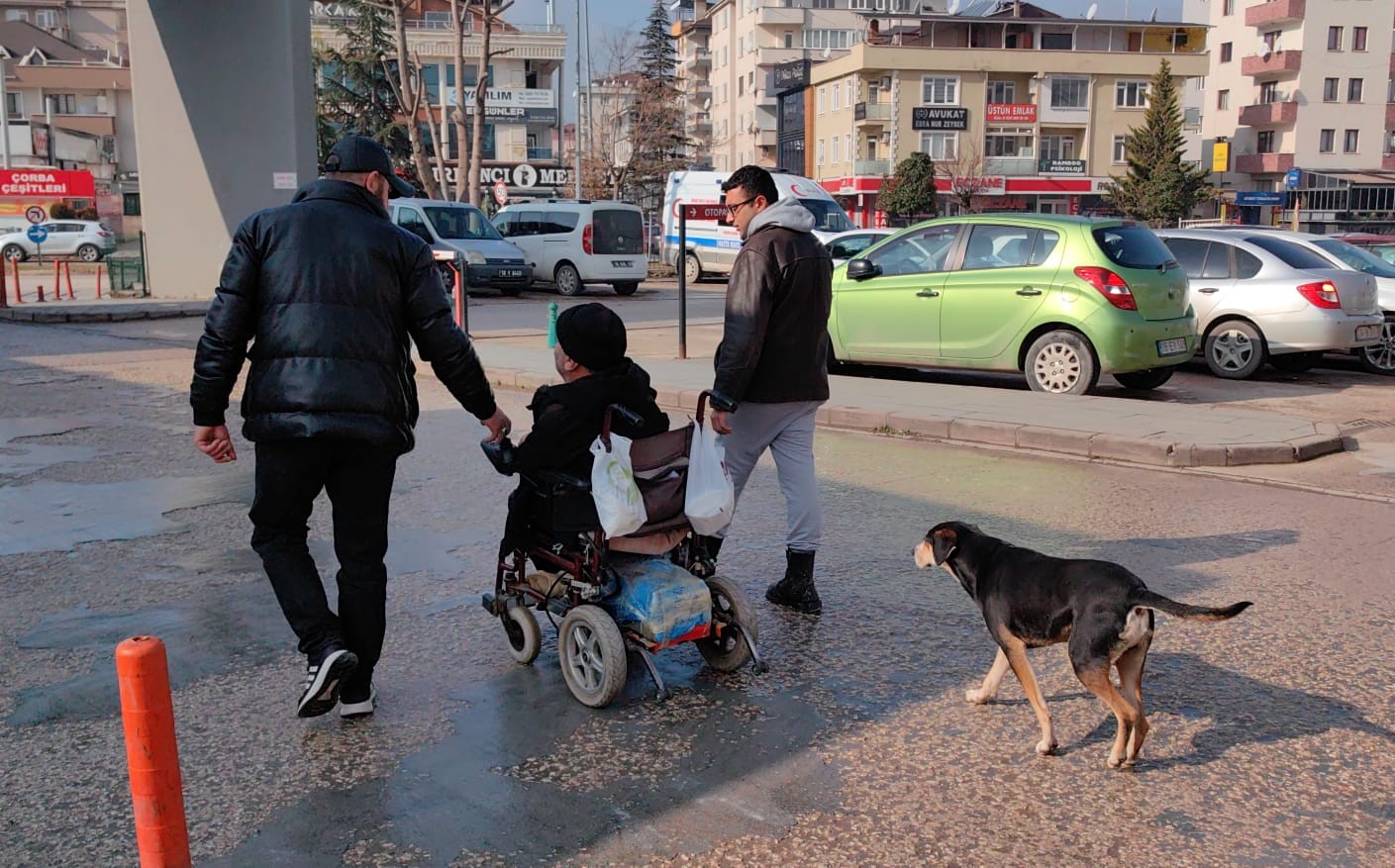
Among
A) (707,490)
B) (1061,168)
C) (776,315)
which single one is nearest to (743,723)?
(707,490)

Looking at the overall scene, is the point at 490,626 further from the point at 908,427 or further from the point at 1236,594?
the point at 908,427

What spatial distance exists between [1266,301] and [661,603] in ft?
36.2

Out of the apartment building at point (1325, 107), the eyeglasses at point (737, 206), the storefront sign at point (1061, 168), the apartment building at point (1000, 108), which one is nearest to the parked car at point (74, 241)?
the eyeglasses at point (737, 206)

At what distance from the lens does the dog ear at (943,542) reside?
4.29 meters

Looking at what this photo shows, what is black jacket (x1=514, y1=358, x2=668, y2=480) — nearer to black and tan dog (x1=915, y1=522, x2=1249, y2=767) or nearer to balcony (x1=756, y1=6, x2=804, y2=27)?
black and tan dog (x1=915, y1=522, x2=1249, y2=767)

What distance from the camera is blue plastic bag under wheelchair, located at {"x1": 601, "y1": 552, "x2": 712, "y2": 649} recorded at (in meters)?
4.36

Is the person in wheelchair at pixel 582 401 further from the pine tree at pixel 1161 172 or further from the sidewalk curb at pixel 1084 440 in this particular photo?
the pine tree at pixel 1161 172

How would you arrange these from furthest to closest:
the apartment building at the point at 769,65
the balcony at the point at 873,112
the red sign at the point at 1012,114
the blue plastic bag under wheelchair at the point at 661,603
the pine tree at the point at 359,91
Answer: the apartment building at the point at 769,65, the balcony at the point at 873,112, the red sign at the point at 1012,114, the pine tree at the point at 359,91, the blue plastic bag under wheelchair at the point at 661,603

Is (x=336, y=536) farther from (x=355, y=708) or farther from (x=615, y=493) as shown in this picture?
(x=615, y=493)

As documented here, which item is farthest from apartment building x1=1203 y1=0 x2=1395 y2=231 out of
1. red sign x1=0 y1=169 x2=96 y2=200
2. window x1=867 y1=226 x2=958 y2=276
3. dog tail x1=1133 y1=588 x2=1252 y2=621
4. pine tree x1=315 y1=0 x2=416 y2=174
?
dog tail x1=1133 y1=588 x2=1252 y2=621

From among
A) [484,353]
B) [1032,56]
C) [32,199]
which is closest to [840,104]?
[1032,56]

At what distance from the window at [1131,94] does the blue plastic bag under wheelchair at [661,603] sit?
79254 mm

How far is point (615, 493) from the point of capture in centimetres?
428

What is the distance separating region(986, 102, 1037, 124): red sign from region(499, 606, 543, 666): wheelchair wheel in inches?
2957
